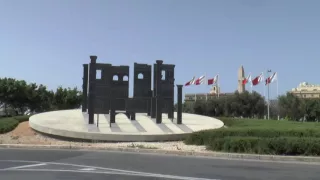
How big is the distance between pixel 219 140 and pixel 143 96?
26.9 feet

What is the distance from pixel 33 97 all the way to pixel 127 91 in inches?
1330

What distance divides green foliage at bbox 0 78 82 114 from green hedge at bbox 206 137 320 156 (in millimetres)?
31574

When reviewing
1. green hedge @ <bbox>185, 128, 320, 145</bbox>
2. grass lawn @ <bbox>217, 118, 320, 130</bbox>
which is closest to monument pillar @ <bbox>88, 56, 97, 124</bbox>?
green hedge @ <bbox>185, 128, 320, 145</bbox>

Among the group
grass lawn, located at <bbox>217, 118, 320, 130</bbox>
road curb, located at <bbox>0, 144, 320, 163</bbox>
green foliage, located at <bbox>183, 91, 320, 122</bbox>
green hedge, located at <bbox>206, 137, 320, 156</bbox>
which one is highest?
green foliage, located at <bbox>183, 91, 320, 122</bbox>

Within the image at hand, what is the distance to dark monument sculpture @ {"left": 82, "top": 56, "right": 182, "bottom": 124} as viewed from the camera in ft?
70.3

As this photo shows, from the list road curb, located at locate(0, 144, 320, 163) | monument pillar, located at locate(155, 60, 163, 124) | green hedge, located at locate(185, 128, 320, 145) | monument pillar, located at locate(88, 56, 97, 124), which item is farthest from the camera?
monument pillar, located at locate(155, 60, 163, 124)

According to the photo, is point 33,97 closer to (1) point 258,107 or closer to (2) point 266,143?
(1) point 258,107

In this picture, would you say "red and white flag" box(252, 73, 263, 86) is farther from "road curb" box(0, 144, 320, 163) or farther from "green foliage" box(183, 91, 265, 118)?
"road curb" box(0, 144, 320, 163)

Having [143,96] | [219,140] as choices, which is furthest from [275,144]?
[143,96]

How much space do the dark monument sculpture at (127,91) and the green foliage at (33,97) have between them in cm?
2292

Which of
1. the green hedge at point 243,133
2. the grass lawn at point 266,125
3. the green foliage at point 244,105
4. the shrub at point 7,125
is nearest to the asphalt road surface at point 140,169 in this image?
the green hedge at point 243,133

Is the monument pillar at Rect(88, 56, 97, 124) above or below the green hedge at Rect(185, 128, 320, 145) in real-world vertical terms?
above

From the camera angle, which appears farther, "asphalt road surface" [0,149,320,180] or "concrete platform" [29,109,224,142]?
"concrete platform" [29,109,224,142]

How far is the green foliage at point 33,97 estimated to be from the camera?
44734 mm
